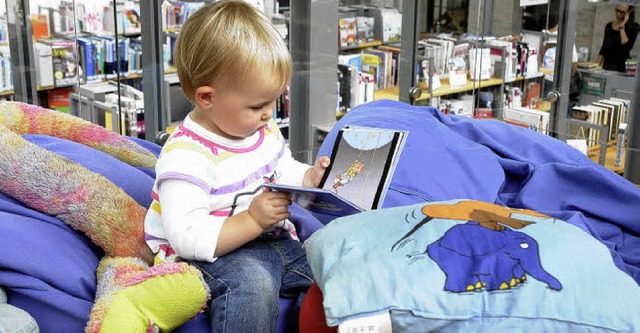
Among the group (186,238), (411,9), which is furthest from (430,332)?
(411,9)

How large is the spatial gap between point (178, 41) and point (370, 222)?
50 cm

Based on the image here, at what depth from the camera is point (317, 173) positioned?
61.5 inches

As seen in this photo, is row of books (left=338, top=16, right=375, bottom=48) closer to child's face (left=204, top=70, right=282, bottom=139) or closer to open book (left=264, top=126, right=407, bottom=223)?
open book (left=264, top=126, right=407, bottom=223)

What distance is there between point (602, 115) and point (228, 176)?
3.39m

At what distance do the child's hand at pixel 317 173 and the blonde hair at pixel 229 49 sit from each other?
0.68 ft

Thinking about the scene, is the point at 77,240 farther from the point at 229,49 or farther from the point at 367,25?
the point at 367,25

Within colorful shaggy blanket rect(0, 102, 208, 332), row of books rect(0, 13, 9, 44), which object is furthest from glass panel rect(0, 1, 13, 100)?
colorful shaggy blanket rect(0, 102, 208, 332)

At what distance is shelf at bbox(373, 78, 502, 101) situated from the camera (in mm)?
4816

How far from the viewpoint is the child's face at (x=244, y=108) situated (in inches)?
53.8

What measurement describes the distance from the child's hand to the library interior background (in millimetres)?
319

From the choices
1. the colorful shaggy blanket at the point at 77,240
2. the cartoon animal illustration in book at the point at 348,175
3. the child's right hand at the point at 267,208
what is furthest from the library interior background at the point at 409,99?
the cartoon animal illustration in book at the point at 348,175

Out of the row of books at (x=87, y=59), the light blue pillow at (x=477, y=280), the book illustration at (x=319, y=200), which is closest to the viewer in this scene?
the light blue pillow at (x=477, y=280)

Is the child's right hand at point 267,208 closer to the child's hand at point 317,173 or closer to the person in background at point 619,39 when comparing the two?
the child's hand at point 317,173

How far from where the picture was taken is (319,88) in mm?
4137
